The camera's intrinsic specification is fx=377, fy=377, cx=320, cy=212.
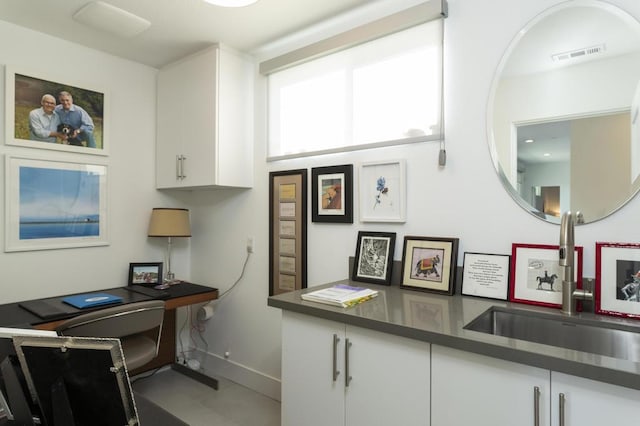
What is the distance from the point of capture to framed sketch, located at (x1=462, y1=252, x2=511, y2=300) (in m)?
1.66

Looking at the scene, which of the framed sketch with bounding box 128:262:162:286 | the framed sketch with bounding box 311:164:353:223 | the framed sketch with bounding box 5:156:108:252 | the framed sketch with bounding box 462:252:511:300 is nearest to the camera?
the framed sketch with bounding box 462:252:511:300

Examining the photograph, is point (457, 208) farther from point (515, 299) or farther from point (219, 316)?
point (219, 316)

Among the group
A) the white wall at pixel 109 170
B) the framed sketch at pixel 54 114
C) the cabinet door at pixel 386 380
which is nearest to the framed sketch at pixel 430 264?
the cabinet door at pixel 386 380

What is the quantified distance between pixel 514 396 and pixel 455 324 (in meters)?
0.27

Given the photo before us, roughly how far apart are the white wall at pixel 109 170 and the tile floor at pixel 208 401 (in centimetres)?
83

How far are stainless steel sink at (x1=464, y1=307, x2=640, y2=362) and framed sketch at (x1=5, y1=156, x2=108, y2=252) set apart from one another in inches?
101

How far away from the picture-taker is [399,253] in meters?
2.04

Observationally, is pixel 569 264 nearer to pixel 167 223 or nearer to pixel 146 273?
pixel 167 223

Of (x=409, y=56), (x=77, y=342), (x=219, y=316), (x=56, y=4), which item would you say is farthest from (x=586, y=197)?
(x=56, y=4)

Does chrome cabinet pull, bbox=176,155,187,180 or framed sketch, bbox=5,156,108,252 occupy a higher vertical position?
chrome cabinet pull, bbox=176,155,187,180

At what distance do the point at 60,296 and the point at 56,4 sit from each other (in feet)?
5.87

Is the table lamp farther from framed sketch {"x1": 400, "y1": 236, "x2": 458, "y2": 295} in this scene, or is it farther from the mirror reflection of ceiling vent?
the mirror reflection of ceiling vent

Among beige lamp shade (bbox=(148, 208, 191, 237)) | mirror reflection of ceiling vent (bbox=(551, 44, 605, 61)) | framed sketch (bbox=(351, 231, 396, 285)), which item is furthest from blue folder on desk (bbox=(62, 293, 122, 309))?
mirror reflection of ceiling vent (bbox=(551, 44, 605, 61))

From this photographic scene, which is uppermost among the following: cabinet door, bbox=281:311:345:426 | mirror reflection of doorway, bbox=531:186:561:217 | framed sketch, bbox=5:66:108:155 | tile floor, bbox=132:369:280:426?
framed sketch, bbox=5:66:108:155
